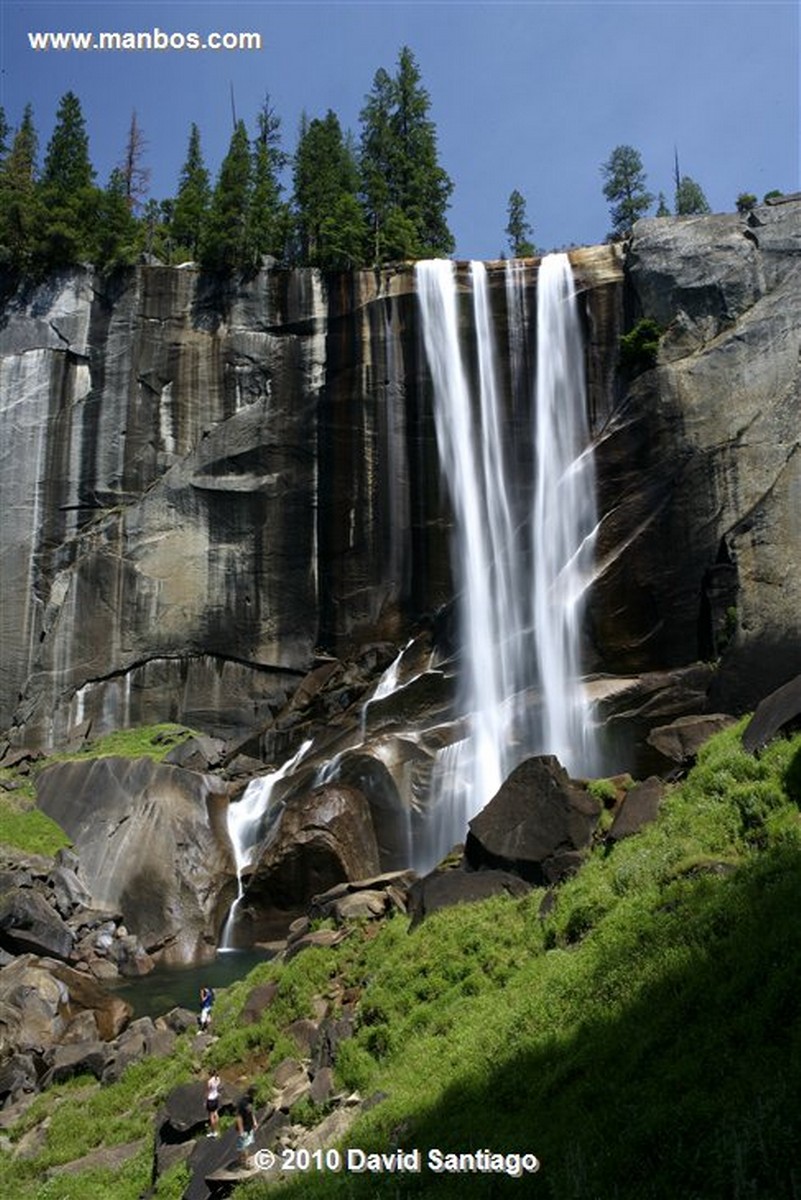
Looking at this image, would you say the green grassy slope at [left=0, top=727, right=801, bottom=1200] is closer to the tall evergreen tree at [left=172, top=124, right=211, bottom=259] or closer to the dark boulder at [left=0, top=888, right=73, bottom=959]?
the dark boulder at [left=0, top=888, right=73, bottom=959]

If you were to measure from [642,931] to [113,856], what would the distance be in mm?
24213

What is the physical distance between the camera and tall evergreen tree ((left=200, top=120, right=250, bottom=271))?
152ft

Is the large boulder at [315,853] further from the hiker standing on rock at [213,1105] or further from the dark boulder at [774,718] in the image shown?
the dark boulder at [774,718]

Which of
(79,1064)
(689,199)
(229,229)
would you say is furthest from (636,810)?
(689,199)

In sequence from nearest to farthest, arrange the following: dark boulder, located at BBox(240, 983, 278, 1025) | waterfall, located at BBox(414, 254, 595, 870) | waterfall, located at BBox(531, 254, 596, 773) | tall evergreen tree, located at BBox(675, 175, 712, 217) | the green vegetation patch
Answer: dark boulder, located at BBox(240, 983, 278, 1025), waterfall, located at BBox(414, 254, 595, 870), waterfall, located at BBox(531, 254, 596, 773), the green vegetation patch, tall evergreen tree, located at BBox(675, 175, 712, 217)

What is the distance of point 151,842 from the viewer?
3192 cm

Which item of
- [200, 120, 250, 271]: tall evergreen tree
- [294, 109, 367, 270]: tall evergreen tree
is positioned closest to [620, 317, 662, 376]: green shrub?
[294, 109, 367, 270]: tall evergreen tree

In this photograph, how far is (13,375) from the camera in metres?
45.8

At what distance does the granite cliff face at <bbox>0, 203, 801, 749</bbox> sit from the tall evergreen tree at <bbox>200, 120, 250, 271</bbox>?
3.97 ft

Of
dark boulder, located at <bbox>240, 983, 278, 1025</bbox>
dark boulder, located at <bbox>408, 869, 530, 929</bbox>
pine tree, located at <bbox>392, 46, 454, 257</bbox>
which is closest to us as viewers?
dark boulder, located at <bbox>408, 869, 530, 929</bbox>

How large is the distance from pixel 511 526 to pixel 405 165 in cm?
2851

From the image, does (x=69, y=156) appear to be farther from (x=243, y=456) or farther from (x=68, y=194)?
(x=243, y=456)

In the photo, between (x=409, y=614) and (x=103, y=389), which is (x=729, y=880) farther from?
(x=103, y=389)

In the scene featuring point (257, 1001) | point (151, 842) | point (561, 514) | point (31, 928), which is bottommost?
point (257, 1001)
